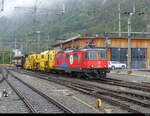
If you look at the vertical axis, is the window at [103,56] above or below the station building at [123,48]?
below

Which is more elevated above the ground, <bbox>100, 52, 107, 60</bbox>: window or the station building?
the station building

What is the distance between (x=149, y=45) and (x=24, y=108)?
41.6 m

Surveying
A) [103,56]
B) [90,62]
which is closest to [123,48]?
[103,56]

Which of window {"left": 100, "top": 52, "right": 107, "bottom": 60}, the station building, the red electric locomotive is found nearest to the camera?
the red electric locomotive

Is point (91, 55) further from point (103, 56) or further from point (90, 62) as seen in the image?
point (103, 56)

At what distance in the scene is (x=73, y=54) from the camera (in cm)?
2353

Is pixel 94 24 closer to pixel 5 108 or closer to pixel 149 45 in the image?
pixel 149 45

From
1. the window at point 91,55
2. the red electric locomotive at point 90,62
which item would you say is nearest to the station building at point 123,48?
the red electric locomotive at point 90,62

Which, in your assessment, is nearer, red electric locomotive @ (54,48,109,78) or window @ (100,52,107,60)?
red electric locomotive @ (54,48,109,78)

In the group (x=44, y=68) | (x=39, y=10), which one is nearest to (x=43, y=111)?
(x=39, y=10)

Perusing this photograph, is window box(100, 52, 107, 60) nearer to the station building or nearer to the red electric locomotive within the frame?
the red electric locomotive

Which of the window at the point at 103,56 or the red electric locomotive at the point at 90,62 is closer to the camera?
the red electric locomotive at the point at 90,62

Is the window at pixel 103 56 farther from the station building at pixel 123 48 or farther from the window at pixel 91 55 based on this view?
the station building at pixel 123 48

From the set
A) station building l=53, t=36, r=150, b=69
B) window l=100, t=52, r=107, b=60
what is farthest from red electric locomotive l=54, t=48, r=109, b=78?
Answer: station building l=53, t=36, r=150, b=69
